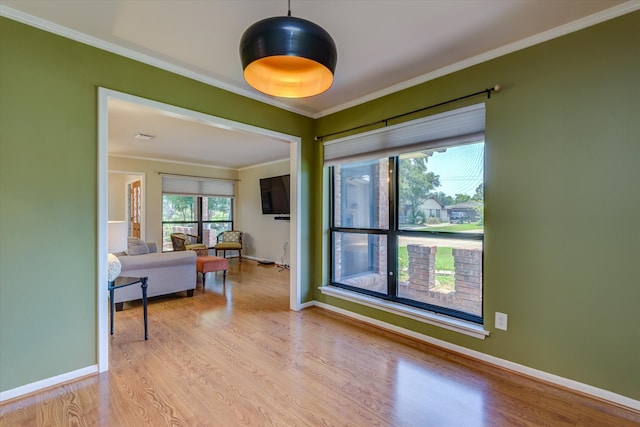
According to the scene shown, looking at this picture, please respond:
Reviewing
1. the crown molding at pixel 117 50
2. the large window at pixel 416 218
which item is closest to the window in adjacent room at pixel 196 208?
the crown molding at pixel 117 50

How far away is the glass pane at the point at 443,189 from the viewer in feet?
8.40

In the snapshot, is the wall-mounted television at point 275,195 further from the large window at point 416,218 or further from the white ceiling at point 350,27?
the white ceiling at point 350,27

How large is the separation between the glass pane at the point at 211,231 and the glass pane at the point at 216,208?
0.14 metres

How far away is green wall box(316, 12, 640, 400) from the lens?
186 centimetres

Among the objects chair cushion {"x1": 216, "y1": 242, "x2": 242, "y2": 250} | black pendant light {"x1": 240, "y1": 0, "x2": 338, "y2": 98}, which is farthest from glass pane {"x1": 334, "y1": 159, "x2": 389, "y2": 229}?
chair cushion {"x1": 216, "y1": 242, "x2": 242, "y2": 250}

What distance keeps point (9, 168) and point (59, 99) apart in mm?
575

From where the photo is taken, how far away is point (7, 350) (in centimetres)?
192

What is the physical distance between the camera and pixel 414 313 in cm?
284

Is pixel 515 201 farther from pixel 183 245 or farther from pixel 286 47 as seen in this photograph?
pixel 183 245

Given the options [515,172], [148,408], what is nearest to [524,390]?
[515,172]

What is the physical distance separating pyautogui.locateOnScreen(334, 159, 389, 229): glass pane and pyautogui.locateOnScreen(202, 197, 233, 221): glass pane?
5154 mm

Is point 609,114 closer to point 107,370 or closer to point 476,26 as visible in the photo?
point 476,26

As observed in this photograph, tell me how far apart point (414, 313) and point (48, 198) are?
3139 millimetres

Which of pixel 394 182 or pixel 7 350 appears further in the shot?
pixel 394 182
